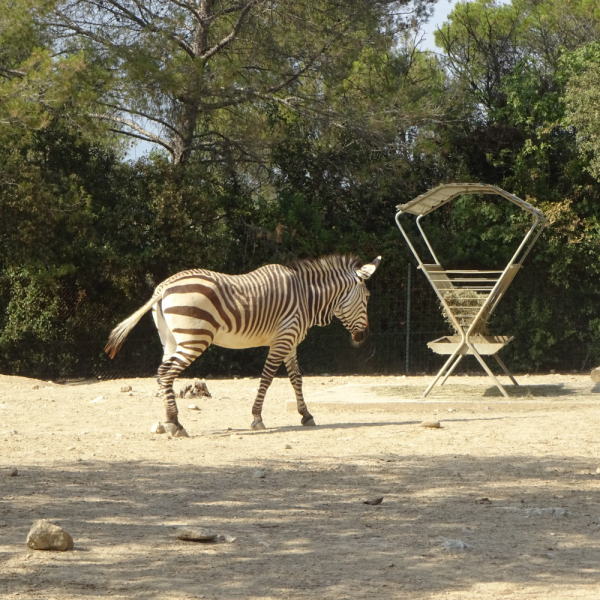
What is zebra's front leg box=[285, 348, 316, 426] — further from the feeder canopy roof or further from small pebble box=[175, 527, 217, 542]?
small pebble box=[175, 527, 217, 542]

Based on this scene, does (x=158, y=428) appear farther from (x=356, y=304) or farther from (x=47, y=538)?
(x=47, y=538)

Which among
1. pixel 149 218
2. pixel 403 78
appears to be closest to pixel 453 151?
pixel 403 78

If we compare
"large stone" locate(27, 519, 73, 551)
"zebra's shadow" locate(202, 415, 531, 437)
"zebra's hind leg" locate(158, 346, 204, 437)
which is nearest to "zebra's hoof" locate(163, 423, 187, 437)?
"zebra's hind leg" locate(158, 346, 204, 437)

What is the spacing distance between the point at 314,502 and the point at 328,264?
416cm

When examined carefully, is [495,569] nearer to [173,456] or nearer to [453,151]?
[173,456]

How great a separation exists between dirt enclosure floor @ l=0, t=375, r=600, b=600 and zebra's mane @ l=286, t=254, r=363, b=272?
1.63 metres

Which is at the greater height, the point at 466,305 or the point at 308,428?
the point at 466,305

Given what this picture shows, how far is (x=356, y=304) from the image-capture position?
947 cm

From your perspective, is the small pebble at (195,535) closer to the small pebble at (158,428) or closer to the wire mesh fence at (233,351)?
the small pebble at (158,428)

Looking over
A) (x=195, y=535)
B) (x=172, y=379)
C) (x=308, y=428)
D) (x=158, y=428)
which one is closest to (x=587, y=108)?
(x=308, y=428)

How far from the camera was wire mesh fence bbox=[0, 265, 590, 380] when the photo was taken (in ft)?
49.1

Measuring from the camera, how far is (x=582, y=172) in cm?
1666

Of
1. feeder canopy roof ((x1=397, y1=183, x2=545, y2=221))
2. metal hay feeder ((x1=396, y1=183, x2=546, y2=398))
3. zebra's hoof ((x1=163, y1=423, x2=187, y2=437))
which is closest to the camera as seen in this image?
zebra's hoof ((x1=163, y1=423, x2=187, y2=437))

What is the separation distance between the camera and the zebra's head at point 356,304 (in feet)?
30.8
